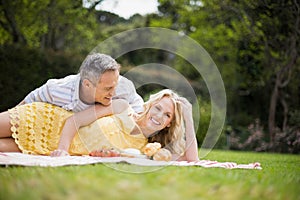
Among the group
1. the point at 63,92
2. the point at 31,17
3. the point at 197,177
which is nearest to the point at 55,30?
the point at 31,17

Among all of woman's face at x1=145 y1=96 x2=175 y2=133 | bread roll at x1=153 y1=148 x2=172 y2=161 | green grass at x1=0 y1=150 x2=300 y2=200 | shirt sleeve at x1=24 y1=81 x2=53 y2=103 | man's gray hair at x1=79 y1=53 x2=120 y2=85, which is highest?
man's gray hair at x1=79 y1=53 x2=120 y2=85

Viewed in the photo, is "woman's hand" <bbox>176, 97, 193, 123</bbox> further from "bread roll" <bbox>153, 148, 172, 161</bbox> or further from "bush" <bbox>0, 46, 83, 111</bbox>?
"bush" <bbox>0, 46, 83, 111</bbox>

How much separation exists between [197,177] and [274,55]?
30.2 feet

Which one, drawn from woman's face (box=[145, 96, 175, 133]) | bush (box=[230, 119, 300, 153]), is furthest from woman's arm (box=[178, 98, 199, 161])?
bush (box=[230, 119, 300, 153])

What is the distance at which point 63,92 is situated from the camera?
411 centimetres

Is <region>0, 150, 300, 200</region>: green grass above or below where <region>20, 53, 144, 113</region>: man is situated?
below

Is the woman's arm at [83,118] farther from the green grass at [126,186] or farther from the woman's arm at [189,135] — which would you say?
the green grass at [126,186]

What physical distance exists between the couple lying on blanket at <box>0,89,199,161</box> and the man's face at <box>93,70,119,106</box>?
0.54 ft

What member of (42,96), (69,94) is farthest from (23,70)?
(69,94)

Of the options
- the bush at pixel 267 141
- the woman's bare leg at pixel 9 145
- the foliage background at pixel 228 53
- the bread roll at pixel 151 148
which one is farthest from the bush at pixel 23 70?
the bread roll at pixel 151 148

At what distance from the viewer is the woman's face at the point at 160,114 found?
3938 millimetres

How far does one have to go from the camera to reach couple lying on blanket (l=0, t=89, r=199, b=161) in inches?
155

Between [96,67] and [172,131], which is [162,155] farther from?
[96,67]

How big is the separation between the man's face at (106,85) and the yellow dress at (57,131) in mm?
249
